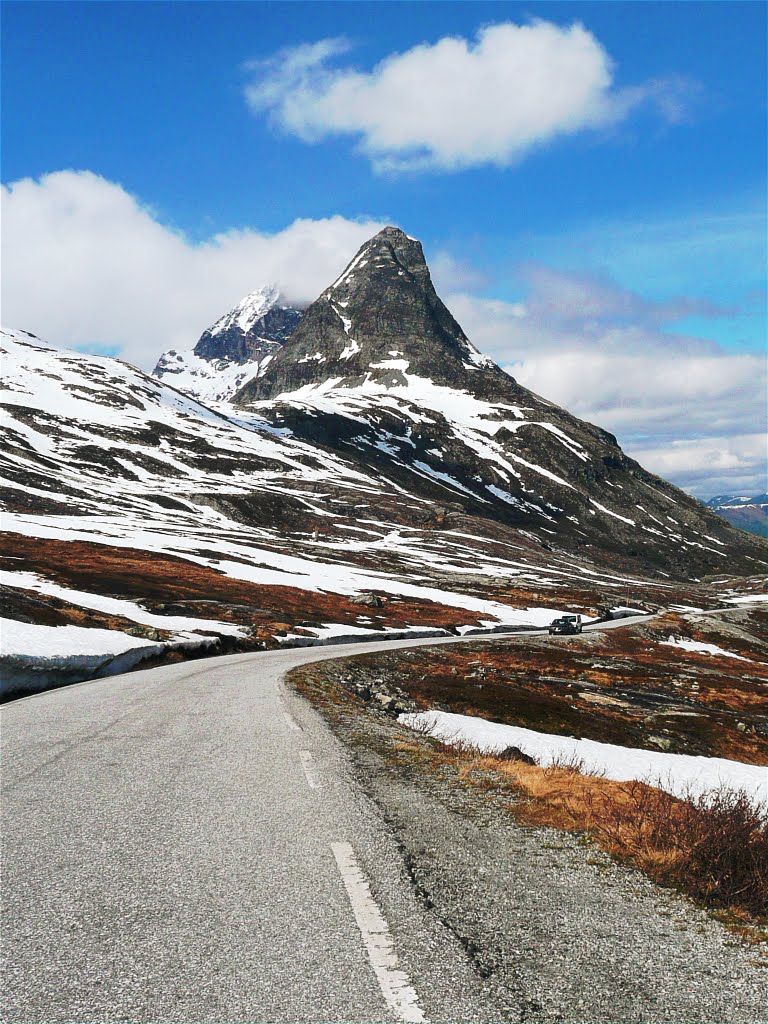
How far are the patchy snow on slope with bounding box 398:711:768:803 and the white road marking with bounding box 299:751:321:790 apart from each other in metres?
10.9

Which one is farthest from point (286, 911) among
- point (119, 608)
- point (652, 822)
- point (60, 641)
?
point (119, 608)

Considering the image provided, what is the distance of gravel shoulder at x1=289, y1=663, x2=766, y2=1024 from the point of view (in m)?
4.48

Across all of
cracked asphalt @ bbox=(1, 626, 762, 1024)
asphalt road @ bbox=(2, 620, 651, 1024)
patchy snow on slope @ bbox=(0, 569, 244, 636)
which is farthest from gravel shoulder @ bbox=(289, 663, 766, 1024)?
patchy snow on slope @ bbox=(0, 569, 244, 636)

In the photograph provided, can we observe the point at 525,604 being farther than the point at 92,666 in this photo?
Yes

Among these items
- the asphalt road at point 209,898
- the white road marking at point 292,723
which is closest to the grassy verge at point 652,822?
the asphalt road at point 209,898

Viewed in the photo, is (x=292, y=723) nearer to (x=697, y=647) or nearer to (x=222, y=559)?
(x=697, y=647)

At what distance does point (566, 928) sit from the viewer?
558cm

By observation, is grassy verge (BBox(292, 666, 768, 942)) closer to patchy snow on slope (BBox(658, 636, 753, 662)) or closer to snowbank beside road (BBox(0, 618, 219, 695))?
snowbank beside road (BBox(0, 618, 219, 695))

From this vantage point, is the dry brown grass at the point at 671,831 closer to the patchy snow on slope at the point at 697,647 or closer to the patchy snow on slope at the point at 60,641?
the patchy snow on slope at the point at 60,641

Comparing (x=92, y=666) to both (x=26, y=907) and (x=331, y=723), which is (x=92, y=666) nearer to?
(x=331, y=723)

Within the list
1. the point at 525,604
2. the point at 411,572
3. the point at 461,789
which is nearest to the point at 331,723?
the point at 461,789

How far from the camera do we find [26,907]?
5.81m

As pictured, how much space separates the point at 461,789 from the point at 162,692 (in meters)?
13.8

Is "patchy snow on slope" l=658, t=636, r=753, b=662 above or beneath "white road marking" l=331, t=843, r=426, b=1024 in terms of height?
beneath
